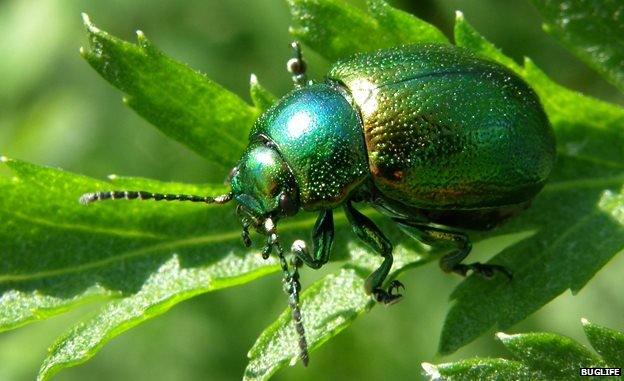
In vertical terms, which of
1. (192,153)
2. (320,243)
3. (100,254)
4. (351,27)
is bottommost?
(192,153)

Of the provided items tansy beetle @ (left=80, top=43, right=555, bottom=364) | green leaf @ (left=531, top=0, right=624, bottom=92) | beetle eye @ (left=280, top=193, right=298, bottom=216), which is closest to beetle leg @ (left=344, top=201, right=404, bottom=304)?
tansy beetle @ (left=80, top=43, right=555, bottom=364)

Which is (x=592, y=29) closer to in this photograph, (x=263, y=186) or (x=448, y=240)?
(x=448, y=240)

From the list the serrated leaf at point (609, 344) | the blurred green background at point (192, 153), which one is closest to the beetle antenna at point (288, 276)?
the serrated leaf at point (609, 344)

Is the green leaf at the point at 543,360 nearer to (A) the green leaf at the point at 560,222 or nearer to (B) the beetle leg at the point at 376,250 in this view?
(A) the green leaf at the point at 560,222

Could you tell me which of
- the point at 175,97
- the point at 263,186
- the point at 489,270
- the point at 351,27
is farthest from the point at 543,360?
the point at 175,97

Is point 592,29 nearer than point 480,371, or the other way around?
point 480,371

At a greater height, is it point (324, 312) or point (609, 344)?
point (609, 344)

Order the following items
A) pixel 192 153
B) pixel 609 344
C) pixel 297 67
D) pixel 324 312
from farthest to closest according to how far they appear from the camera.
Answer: pixel 192 153
pixel 297 67
pixel 324 312
pixel 609 344

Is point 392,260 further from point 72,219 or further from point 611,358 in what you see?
point 72,219
